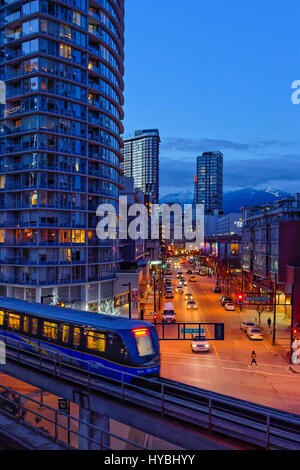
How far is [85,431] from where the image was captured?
16141mm

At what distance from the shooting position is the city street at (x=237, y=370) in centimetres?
2419

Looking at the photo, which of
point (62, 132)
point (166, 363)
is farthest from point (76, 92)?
point (166, 363)

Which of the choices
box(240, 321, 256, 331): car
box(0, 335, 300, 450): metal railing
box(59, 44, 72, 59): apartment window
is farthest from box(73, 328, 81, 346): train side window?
box(59, 44, 72, 59): apartment window

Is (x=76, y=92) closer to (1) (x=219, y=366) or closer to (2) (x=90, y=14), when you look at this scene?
(2) (x=90, y=14)

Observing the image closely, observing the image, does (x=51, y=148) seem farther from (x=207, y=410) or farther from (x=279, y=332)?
(x=207, y=410)

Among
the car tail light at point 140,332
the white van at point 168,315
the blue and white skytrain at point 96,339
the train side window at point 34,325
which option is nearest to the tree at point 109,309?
the white van at point 168,315

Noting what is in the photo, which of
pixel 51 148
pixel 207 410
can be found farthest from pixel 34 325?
pixel 51 148

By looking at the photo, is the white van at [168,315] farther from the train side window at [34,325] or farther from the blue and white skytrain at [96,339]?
the train side window at [34,325]

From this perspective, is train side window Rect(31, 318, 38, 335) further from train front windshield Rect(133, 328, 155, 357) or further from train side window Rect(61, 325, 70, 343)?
train front windshield Rect(133, 328, 155, 357)

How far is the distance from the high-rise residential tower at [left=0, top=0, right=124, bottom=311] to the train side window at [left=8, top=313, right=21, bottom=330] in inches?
787

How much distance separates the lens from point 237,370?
28922 mm

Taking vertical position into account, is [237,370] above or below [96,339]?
below

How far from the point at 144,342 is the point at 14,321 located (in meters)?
10.3
